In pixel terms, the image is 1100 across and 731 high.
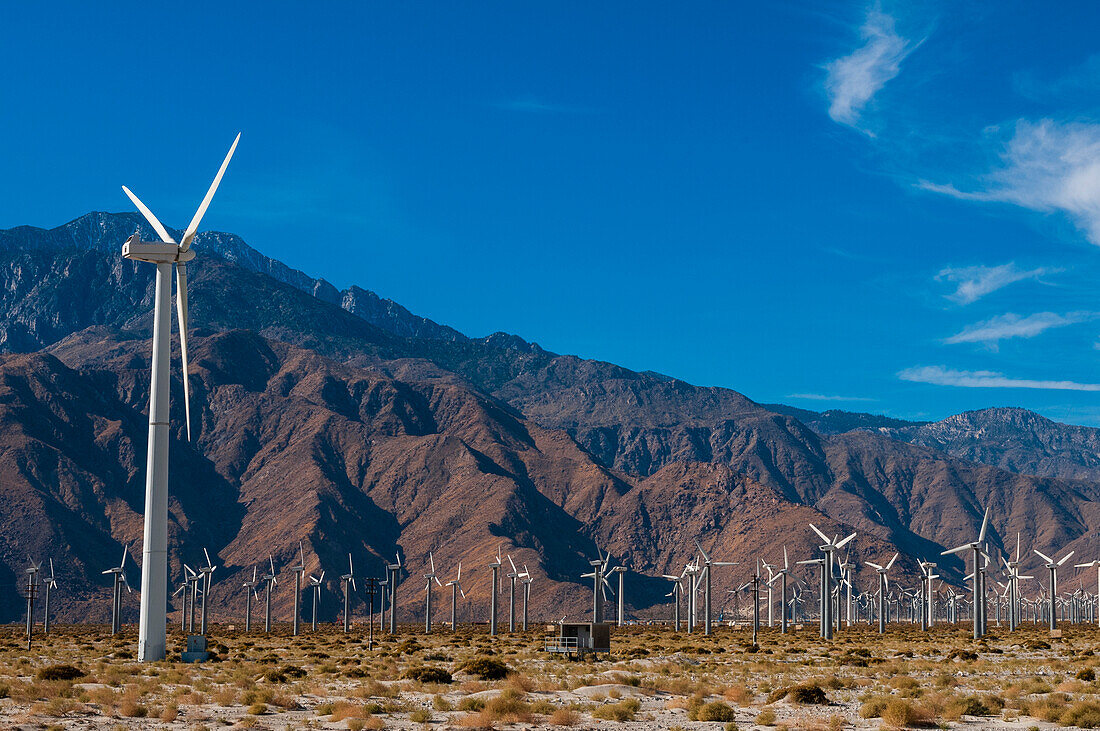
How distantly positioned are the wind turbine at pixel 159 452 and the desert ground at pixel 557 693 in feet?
6.55

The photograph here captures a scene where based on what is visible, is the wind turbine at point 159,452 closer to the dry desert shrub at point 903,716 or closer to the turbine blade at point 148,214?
the turbine blade at point 148,214

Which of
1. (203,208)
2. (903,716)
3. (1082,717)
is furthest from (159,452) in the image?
(1082,717)

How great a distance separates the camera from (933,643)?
8662 centimetres

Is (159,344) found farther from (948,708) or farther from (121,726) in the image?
(948,708)

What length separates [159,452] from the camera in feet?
174

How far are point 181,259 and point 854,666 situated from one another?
37563 millimetres

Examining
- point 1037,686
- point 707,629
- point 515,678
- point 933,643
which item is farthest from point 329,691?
point 707,629

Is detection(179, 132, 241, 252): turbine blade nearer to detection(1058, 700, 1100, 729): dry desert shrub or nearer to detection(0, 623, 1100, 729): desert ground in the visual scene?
detection(0, 623, 1100, 729): desert ground

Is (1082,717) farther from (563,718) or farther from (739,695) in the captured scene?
(563,718)

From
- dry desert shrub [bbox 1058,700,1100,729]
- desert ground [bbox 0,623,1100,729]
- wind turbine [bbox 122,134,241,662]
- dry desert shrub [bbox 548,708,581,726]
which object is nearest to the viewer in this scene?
dry desert shrub [bbox 1058,700,1100,729]

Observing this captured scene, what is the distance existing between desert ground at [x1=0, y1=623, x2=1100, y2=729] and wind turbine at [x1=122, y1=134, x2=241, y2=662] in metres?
2.00

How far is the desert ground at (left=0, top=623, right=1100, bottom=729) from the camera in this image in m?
34.9

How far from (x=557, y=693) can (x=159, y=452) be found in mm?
21395

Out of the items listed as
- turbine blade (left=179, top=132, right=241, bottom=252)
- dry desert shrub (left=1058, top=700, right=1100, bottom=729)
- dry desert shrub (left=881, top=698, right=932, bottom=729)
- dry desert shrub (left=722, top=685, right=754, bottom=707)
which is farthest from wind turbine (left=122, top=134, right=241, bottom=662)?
dry desert shrub (left=1058, top=700, right=1100, bottom=729)
